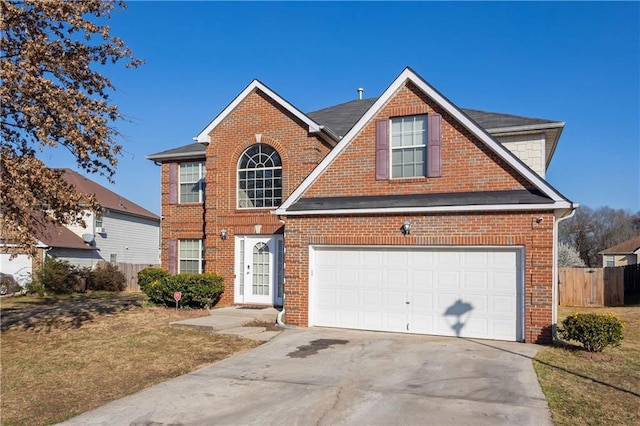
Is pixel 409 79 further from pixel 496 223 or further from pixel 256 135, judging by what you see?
pixel 256 135

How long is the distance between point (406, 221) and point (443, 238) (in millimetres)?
993

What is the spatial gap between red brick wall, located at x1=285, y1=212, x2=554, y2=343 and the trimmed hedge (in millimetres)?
3534

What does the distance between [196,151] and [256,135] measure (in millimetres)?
2933

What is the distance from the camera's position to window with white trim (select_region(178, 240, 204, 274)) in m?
18.8

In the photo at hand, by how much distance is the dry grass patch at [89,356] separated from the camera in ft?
25.9

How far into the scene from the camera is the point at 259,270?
1697 centimetres

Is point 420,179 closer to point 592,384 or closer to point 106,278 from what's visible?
point 592,384

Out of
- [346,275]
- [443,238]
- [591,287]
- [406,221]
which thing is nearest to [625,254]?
[591,287]

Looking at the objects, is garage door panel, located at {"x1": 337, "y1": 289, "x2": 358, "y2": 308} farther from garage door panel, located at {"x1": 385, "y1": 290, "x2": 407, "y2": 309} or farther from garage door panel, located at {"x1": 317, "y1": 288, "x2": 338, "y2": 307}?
garage door panel, located at {"x1": 385, "y1": 290, "x2": 407, "y2": 309}

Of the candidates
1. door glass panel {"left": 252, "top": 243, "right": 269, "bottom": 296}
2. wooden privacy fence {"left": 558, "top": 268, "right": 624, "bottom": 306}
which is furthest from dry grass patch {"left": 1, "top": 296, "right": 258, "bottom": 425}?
wooden privacy fence {"left": 558, "top": 268, "right": 624, "bottom": 306}

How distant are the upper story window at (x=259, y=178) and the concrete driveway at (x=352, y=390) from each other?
6.84 meters

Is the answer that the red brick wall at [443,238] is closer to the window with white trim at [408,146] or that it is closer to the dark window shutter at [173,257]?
the window with white trim at [408,146]

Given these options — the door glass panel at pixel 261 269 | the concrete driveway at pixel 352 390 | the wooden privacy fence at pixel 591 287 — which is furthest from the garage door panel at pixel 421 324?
the wooden privacy fence at pixel 591 287

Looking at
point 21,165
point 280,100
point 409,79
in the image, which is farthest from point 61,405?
point 280,100
